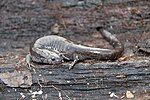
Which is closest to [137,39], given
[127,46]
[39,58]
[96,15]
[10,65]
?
[127,46]

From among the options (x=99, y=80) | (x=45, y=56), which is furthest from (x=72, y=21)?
(x=99, y=80)

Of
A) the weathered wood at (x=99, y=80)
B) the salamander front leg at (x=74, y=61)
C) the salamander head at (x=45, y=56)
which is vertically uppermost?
the salamander head at (x=45, y=56)

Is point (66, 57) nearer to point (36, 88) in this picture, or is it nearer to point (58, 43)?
point (58, 43)

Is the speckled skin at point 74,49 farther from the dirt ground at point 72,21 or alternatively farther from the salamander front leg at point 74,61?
the dirt ground at point 72,21

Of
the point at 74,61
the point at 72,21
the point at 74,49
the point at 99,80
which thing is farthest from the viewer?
the point at 72,21

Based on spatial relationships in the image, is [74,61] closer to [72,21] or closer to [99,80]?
[99,80]

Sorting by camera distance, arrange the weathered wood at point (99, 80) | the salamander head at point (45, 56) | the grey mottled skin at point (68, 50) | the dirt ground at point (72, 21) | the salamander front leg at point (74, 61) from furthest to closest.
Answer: the dirt ground at point (72, 21)
the grey mottled skin at point (68, 50)
the salamander head at point (45, 56)
the salamander front leg at point (74, 61)
the weathered wood at point (99, 80)

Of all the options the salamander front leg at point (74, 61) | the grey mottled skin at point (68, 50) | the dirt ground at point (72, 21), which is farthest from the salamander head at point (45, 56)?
the dirt ground at point (72, 21)

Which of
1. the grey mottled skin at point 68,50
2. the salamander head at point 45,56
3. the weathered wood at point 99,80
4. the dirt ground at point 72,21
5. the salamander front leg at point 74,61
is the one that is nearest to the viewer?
the weathered wood at point 99,80
